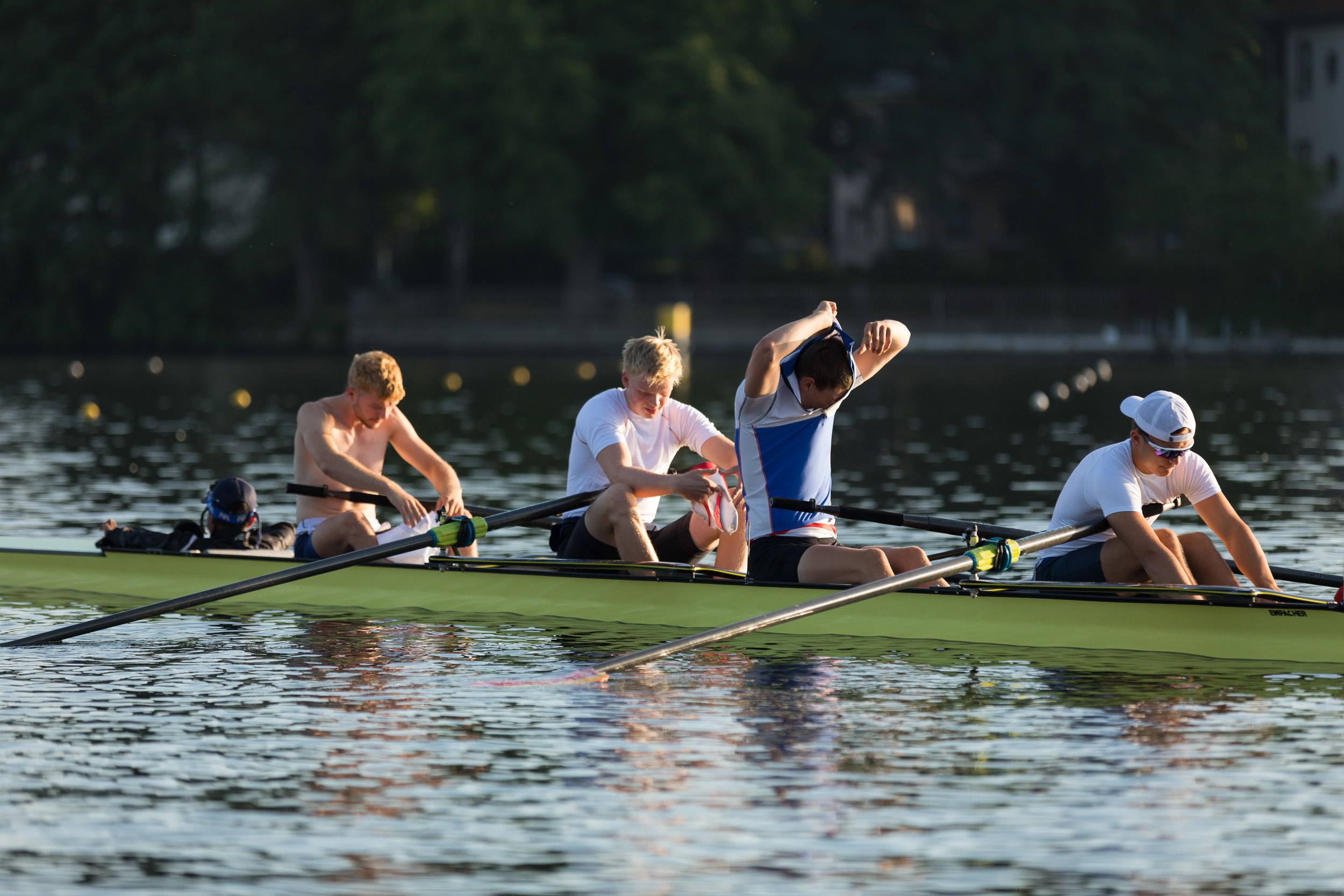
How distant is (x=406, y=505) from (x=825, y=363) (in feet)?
10.6

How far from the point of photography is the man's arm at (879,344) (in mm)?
10641

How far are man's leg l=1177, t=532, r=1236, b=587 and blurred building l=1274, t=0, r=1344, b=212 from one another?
2367 inches

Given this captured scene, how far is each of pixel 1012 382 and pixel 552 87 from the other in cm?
2000

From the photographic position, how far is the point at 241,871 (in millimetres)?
7297

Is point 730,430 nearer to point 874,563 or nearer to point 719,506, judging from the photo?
point 719,506

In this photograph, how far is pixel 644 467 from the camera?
1224 centimetres

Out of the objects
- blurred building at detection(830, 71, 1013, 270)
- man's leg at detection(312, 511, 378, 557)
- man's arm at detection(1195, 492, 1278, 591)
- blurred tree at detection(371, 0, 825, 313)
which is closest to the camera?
man's arm at detection(1195, 492, 1278, 591)

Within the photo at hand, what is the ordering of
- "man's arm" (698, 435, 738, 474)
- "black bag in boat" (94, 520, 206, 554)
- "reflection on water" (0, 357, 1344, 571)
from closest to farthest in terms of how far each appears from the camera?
1. "man's arm" (698, 435, 738, 474)
2. "black bag in boat" (94, 520, 206, 554)
3. "reflection on water" (0, 357, 1344, 571)

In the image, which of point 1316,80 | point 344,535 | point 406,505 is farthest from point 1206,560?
point 1316,80

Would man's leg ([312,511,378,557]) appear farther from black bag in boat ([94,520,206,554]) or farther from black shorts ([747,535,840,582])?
black shorts ([747,535,840,582])

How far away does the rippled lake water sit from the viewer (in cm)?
738

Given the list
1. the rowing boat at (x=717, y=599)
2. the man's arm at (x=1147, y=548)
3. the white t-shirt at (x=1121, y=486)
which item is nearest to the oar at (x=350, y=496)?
the rowing boat at (x=717, y=599)

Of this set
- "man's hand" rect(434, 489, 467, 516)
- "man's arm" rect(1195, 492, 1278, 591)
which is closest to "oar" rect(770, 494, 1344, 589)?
"man's arm" rect(1195, 492, 1278, 591)

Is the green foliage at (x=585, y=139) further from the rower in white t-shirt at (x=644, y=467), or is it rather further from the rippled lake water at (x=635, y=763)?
the rower in white t-shirt at (x=644, y=467)
